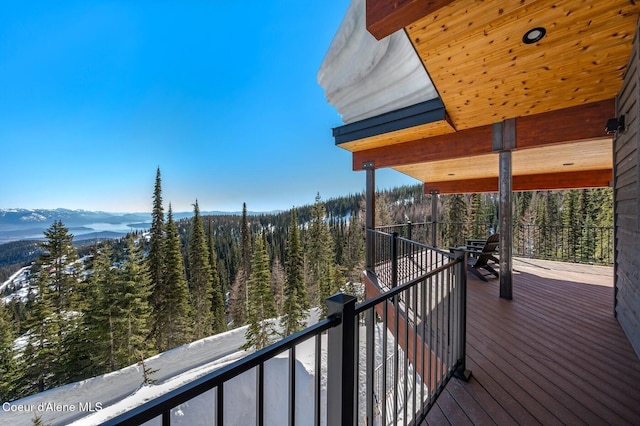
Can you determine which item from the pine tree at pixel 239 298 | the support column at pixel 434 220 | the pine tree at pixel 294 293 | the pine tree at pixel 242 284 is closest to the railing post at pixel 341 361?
the support column at pixel 434 220

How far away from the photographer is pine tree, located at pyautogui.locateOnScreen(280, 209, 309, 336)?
62.6ft

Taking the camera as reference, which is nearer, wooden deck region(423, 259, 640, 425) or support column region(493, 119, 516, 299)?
wooden deck region(423, 259, 640, 425)

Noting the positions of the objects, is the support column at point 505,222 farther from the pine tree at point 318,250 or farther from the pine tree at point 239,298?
the pine tree at point 239,298

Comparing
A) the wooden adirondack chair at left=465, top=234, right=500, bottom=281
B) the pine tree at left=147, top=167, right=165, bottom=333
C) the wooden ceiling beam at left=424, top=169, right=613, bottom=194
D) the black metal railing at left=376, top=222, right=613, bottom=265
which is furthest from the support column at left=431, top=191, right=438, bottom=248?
the pine tree at left=147, top=167, right=165, bottom=333

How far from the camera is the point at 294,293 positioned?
20.0 meters

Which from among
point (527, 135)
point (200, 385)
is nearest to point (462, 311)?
point (200, 385)

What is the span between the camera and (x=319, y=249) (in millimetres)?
25672

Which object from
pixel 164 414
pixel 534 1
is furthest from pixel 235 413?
pixel 534 1

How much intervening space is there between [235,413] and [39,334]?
14352 mm

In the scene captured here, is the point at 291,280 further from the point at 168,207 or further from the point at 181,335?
the point at 168,207

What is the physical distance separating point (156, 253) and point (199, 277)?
447 cm

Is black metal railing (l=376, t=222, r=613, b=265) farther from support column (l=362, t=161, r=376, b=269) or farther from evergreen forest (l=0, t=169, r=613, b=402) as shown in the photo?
support column (l=362, t=161, r=376, b=269)

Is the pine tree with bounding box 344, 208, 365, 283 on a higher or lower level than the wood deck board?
lower

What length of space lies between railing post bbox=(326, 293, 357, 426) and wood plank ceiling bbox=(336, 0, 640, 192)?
2.13 m
